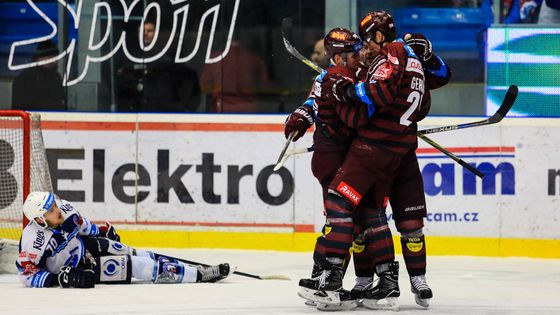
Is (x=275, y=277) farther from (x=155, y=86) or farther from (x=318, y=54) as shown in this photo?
(x=155, y=86)

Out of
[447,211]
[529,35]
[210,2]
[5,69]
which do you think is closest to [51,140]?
[5,69]

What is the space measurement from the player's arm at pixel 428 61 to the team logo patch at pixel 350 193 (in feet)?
2.23

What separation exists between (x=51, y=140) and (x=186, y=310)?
141 inches

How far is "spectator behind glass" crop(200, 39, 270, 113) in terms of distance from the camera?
32.4ft

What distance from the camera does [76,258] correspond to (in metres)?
7.50

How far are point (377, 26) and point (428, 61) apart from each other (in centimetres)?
32

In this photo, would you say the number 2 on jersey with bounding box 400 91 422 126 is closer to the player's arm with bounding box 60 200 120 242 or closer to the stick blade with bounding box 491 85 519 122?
the stick blade with bounding box 491 85 519 122

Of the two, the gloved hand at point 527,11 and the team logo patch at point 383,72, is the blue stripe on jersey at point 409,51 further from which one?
the gloved hand at point 527,11

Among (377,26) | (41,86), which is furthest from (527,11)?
(41,86)

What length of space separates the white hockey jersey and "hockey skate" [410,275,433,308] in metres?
1.92

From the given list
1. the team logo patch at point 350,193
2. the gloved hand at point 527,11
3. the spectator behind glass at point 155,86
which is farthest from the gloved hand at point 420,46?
the spectator behind glass at point 155,86

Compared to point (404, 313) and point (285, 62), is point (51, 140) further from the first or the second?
point (404, 313)

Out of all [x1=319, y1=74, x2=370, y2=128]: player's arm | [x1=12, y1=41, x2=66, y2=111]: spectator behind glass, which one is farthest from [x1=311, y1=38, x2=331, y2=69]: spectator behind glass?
[x1=319, y1=74, x2=370, y2=128]: player's arm

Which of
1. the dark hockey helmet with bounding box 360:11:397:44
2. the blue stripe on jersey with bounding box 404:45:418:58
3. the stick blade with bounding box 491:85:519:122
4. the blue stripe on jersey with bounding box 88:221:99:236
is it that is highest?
the dark hockey helmet with bounding box 360:11:397:44
